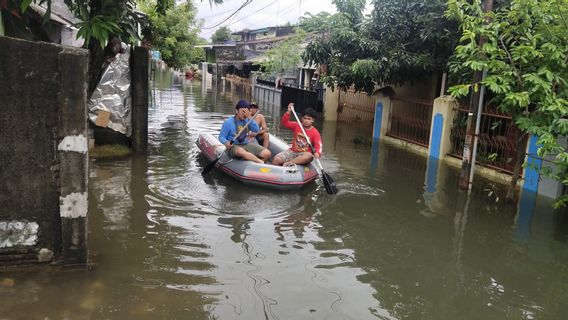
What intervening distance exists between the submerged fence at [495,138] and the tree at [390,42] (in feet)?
6.20

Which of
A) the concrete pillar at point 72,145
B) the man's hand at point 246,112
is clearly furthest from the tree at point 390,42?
the concrete pillar at point 72,145

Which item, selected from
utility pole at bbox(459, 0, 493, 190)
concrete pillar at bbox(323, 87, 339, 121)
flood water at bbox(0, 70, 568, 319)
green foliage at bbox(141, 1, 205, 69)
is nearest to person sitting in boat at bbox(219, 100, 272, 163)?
flood water at bbox(0, 70, 568, 319)

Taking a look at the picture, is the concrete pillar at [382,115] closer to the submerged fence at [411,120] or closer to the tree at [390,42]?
the submerged fence at [411,120]

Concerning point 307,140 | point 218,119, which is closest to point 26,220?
point 307,140

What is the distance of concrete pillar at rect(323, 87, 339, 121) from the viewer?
1955cm

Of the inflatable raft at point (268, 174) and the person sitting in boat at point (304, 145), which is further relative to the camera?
the person sitting in boat at point (304, 145)

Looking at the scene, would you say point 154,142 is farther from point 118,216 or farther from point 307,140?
point 118,216

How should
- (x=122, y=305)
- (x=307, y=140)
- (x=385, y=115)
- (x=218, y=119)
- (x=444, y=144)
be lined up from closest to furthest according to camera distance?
1. (x=122, y=305)
2. (x=307, y=140)
3. (x=444, y=144)
4. (x=385, y=115)
5. (x=218, y=119)

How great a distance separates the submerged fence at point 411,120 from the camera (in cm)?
1317

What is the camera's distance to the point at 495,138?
9.97 m

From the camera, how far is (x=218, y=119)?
18.5 metres

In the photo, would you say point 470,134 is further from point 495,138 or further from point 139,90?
point 139,90

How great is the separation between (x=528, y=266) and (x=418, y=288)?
1658 millimetres

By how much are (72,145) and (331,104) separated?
15860mm
